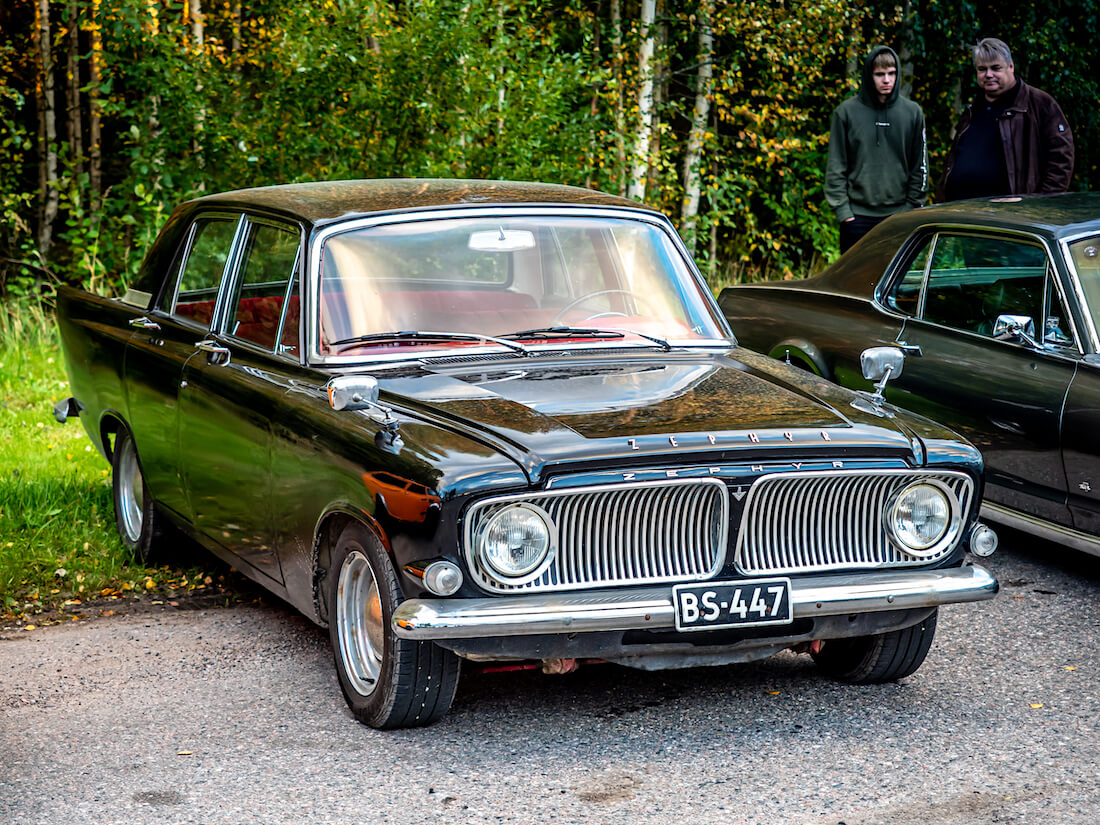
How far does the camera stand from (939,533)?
14.7 ft

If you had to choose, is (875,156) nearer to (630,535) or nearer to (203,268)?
(203,268)

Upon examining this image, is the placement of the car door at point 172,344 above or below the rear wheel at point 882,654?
above

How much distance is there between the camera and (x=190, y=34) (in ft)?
44.4

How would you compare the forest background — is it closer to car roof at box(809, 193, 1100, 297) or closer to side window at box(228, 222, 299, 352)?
car roof at box(809, 193, 1100, 297)

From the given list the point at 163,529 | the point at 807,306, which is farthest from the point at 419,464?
the point at 807,306

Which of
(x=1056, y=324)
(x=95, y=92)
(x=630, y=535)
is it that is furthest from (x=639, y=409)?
(x=95, y=92)

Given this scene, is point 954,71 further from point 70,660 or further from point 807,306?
point 70,660

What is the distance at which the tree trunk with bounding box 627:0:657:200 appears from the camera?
A: 14.5 metres

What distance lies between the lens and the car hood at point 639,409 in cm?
409

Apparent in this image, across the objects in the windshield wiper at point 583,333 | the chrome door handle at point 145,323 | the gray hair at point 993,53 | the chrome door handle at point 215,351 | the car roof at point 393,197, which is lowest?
the chrome door handle at point 145,323

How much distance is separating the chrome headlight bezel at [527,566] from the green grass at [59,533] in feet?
8.43

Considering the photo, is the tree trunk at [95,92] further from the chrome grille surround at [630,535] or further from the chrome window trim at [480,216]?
the chrome grille surround at [630,535]

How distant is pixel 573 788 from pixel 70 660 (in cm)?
218

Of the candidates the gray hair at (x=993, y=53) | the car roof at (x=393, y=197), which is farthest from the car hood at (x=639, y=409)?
the gray hair at (x=993, y=53)
